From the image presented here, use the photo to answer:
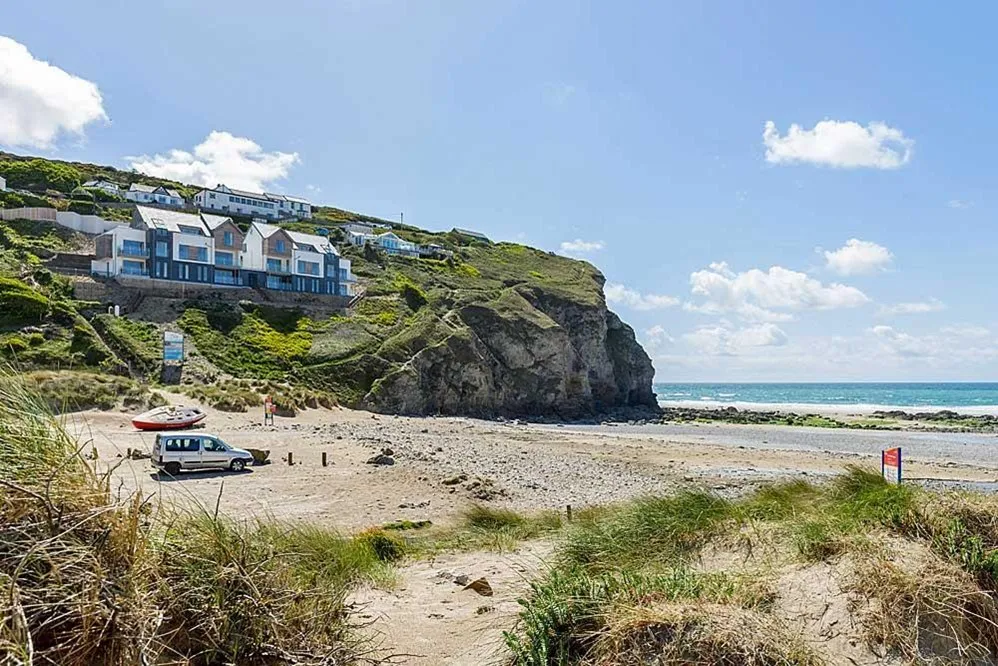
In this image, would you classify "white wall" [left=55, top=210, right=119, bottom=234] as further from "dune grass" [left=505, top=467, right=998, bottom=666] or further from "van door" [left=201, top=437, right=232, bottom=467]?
"dune grass" [left=505, top=467, right=998, bottom=666]

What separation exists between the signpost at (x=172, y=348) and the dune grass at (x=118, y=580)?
39758 mm

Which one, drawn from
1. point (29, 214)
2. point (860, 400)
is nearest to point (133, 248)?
point (29, 214)

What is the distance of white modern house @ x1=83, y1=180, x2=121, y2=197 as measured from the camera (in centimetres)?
8797

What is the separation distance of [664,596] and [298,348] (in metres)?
50.3

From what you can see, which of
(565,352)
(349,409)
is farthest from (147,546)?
(565,352)

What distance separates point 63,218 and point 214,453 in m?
61.1

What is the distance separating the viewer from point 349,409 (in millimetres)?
46250

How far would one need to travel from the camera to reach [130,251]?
5412 centimetres

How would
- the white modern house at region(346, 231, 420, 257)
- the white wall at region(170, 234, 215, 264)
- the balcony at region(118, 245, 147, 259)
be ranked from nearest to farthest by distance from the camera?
the balcony at region(118, 245, 147, 259)
the white wall at region(170, 234, 215, 264)
the white modern house at region(346, 231, 420, 257)

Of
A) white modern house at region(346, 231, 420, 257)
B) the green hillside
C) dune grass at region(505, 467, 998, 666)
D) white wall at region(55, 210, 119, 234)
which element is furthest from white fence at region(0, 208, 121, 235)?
dune grass at region(505, 467, 998, 666)

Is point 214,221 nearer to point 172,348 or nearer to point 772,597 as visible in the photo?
point 172,348

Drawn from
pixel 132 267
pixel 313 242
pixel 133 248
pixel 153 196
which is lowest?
pixel 132 267

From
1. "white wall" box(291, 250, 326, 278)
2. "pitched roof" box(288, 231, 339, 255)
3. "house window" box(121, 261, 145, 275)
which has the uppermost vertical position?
"pitched roof" box(288, 231, 339, 255)

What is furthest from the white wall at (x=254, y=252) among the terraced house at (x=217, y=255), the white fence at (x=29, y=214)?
the white fence at (x=29, y=214)
